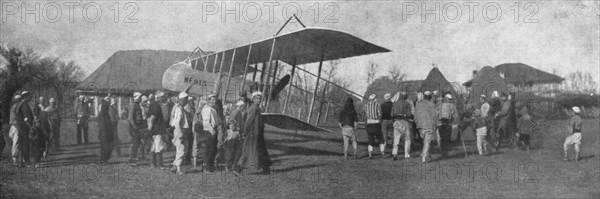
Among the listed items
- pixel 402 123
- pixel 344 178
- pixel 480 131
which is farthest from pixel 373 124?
pixel 344 178

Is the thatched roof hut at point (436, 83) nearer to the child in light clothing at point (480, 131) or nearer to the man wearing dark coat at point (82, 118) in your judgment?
the child in light clothing at point (480, 131)

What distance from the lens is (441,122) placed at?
9.14m

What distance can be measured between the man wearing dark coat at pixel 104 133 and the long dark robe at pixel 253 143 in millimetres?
2969

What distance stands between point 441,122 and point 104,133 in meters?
7.14

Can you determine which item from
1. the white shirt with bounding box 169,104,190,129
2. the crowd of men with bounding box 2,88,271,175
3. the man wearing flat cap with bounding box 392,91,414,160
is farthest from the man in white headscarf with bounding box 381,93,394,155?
the white shirt with bounding box 169,104,190,129

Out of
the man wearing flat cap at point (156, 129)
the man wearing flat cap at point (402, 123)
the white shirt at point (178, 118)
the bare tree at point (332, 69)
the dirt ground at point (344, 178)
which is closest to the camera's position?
the dirt ground at point (344, 178)

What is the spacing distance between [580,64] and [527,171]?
99.4 inches

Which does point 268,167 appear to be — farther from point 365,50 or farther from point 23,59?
point 23,59

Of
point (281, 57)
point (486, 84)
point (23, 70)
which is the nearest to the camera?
point (23, 70)

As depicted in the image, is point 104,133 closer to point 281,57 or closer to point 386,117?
point 281,57

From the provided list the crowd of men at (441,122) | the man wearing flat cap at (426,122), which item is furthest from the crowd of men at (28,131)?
the man wearing flat cap at (426,122)

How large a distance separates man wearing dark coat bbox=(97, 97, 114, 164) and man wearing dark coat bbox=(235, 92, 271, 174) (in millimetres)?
2936

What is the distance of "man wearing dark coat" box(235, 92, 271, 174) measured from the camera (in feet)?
22.5

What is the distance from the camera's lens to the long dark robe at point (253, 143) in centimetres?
686
